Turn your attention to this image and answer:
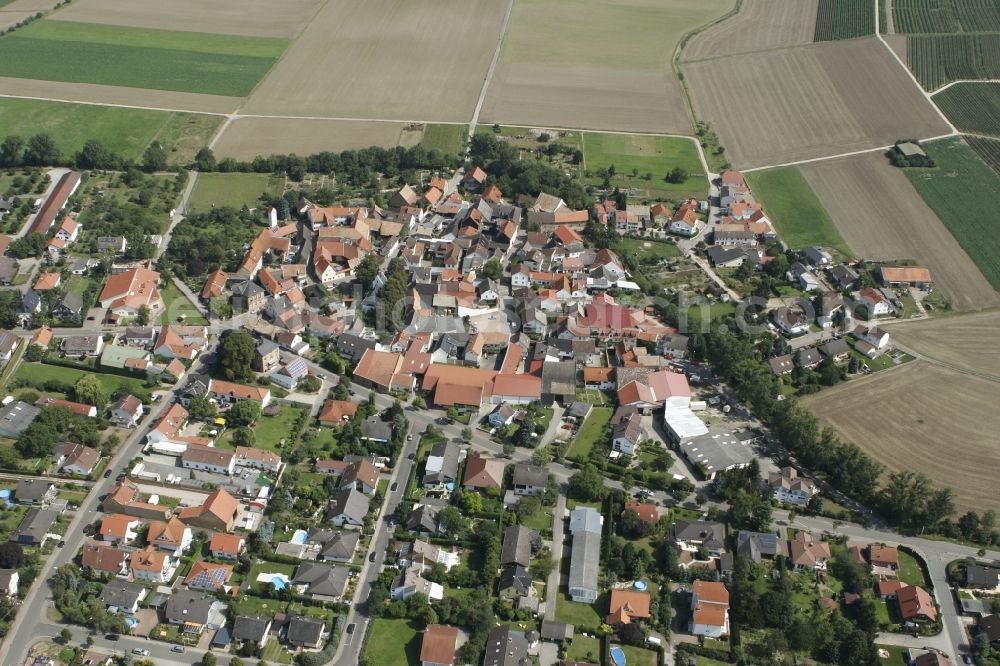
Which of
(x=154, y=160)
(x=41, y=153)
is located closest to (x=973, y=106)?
(x=154, y=160)

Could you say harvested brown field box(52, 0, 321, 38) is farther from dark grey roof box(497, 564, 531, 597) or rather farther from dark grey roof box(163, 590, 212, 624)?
dark grey roof box(497, 564, 531, 597)

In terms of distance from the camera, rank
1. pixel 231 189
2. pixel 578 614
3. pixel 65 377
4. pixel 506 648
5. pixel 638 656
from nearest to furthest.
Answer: pixel 506 648, pixel 638 656, pixel 578 614, pixel 65 377, pixel 231 189

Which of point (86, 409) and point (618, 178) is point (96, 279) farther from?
point (618, 178)

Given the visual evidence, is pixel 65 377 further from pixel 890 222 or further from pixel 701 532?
pixel 890 222

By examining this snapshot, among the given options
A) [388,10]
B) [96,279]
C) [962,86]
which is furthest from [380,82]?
[962,86]

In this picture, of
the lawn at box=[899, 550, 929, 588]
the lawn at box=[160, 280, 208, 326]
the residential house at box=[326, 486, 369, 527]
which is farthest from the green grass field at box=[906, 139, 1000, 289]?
the lawn at box=[160, 280, 208, 326]

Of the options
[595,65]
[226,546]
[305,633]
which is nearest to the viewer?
[305,633]

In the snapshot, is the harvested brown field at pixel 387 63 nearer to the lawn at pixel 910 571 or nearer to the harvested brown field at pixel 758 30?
the harvested brown field at pixel 758 30
